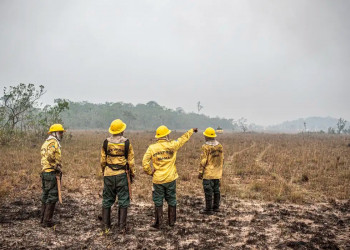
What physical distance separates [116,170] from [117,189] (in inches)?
14.9

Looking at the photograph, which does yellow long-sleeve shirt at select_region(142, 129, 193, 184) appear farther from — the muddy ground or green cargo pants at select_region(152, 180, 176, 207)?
the muddy ground

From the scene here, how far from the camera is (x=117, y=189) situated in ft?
15.7

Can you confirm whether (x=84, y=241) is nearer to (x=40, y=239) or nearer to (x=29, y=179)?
(x=40, y=239)

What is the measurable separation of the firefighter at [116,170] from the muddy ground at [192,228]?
388 mm

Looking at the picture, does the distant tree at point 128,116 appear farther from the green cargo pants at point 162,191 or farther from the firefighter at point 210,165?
the green cargo pants at point 162,191

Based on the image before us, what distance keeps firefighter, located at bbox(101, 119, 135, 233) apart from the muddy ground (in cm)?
39

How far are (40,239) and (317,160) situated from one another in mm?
13401

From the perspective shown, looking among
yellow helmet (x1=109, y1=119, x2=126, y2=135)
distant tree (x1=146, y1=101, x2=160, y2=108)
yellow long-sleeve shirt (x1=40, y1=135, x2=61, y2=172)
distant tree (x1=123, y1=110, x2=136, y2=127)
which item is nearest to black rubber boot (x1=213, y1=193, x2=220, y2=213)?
yellow helmet (x1=109, y1=119, x2=126, y2=135)

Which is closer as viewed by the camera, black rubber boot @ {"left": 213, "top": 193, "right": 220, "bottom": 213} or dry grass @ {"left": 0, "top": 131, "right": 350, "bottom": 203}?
black rubber boot @ {"left": 213, "top": 193, "right": 220, "bottom": 213}

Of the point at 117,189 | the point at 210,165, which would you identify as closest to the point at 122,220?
the point at 117,189

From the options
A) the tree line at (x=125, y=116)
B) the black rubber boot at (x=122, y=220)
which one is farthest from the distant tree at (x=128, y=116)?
the black rubber boot at (x=122, y=220)

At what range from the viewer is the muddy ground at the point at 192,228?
14.0 feet

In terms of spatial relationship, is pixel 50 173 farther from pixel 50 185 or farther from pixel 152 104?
pixel 152 104

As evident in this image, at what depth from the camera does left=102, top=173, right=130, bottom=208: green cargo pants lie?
476cm
